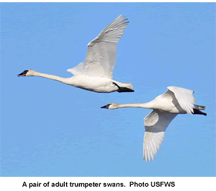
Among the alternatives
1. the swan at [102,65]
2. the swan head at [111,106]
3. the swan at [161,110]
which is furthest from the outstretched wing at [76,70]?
the swan at [161,110]

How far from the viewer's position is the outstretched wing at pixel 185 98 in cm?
2364

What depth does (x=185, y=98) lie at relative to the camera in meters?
23.9

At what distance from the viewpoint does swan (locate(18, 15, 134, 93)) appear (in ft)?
83.0

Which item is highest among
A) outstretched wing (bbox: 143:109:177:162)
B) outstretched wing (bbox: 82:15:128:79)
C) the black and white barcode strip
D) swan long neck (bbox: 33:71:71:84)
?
outstretched wing (bbox: 82:15:128:79)

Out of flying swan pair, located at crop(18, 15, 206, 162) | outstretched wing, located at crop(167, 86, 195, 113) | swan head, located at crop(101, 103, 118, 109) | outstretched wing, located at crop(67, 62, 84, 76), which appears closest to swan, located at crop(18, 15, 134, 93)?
flying swan pair, located at crop(18, 15, 206, 162)

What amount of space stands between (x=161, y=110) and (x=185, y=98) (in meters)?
2.14

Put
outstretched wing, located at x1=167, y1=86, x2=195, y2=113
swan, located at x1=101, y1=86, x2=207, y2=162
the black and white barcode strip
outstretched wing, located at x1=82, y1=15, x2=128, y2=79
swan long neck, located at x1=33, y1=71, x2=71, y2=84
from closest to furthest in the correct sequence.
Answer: outstretched wing, located at x1=167, y1=86, x2=195, y2=113 < swan, located at x1=101, y1=86, x2=207, y2=162 < outstretched wing, located at x1=82, y1=15, x2=128, y2=79 < swan long neck, located at x1=33, y1=71, x2=71, y2=84 < the black and white barcode strip

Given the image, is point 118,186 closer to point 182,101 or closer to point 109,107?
point 109,107

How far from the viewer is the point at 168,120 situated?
2736 cm

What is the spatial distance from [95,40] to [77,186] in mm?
6421

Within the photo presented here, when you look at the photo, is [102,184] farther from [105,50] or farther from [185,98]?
[185,98]

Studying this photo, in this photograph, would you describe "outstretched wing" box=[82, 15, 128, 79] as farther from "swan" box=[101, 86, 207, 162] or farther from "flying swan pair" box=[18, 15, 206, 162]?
"swan" box=[101, 86, 207, 162]

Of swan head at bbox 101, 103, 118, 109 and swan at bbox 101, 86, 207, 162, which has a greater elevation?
swan head at bbox 101, 103, 118, 109

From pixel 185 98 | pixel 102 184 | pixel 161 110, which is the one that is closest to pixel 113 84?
pixel 161 110
